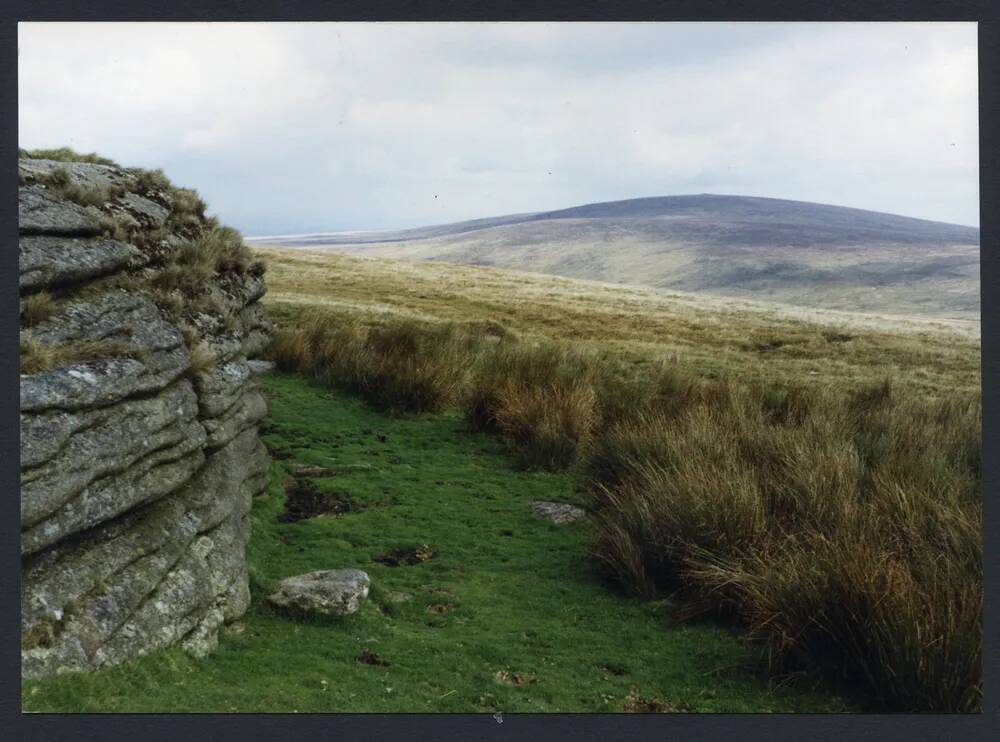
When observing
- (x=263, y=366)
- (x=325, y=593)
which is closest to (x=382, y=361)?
(x=263, y=366)

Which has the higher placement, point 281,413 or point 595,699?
point 281,413

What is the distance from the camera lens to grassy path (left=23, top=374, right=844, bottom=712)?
4.50 m

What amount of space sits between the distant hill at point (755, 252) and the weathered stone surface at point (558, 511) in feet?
128

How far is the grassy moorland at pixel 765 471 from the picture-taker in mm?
4660

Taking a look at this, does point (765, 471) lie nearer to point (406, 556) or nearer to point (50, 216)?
point (406, 556)

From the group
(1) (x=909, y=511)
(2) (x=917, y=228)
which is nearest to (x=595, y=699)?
(1) (x=909, y=511)

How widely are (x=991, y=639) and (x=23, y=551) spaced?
18.0 ft

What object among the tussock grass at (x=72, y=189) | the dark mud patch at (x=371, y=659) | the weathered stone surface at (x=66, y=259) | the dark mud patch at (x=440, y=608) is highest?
the tussock grass at (x=72, y=189)

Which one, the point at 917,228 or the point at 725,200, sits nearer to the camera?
the point at 917,228

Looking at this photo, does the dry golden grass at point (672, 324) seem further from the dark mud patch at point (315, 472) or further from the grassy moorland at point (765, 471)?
the dark mud patch at point (315, 472)

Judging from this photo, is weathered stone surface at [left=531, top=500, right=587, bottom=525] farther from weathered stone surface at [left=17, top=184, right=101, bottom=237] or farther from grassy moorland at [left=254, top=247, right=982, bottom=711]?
weathered stone surface at [left=17, top=184, right=101, bottom=237]

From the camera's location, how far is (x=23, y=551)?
13.6ft

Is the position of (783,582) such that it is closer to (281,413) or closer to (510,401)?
(510,401)

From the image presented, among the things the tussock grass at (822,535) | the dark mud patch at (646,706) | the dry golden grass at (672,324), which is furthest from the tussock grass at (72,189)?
the dry golden grass at (672,324)
